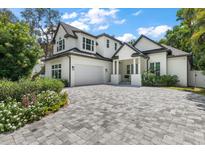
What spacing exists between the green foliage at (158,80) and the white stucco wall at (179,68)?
1.88 ft

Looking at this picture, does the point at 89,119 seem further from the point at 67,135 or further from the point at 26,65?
the point at 26,65

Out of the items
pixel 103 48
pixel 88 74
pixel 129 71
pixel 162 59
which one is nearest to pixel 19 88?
pixel 88 74

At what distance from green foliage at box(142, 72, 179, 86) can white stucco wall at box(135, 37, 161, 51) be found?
4289 millimetres

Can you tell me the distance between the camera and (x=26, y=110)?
4980mm

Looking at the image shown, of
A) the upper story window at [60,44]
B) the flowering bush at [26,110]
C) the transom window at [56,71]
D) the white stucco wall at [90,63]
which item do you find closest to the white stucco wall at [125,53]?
the white stucco wall at [90,63]

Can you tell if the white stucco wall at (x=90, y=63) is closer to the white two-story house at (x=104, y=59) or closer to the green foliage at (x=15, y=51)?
the white two-story house at (x=104, y=59)

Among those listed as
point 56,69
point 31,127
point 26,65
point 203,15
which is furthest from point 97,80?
point 31,127

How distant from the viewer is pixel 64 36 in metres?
18.1

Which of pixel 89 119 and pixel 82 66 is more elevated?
pixel 82 66

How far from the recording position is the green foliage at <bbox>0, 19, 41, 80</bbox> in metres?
Answer: 8.19

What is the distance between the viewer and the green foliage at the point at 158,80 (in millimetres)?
15462

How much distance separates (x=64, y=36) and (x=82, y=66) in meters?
5.09

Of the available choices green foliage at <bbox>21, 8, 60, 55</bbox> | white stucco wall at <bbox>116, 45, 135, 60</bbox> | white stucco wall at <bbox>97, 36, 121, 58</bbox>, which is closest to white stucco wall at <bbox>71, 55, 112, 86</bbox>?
white stucco wall at <bbox>97, 36, 121, 58</bbox>
